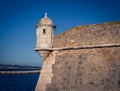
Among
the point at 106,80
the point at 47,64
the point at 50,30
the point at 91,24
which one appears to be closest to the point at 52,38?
the point at 50,30

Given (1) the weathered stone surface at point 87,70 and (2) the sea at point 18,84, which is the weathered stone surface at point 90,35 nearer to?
(1) the weathered stone surface at point 87,70

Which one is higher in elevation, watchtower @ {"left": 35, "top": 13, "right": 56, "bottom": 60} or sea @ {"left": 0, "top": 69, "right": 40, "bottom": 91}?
watchtower @ {"left": 35, "top": 13, "right": 56, "bottom": 60}

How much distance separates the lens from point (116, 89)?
8.12m

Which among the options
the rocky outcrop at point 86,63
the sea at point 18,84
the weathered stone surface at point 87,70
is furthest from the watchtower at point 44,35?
the sea at point 18,84

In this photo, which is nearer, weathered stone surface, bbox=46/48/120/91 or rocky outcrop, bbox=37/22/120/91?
weathered stone surface, bbox=46/48/120/91

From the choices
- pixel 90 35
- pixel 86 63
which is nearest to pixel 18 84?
pixel 86 63

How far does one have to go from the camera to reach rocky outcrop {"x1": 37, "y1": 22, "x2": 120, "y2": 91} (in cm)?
852

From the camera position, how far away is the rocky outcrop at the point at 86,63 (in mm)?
8523

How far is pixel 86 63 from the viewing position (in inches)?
362

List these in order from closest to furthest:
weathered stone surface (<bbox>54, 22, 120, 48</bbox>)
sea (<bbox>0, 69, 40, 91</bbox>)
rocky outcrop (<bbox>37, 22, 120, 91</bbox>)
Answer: rocky outcrop (<bbox>37, 22, 120, 91</bbox>) < weathered stone surface (<bbox>54, 22, 120, 48</bbox>) < sea (<bbox>0, 69, 40, 91</bbox>)

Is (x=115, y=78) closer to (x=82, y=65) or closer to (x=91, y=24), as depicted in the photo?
(x=82, y=65)

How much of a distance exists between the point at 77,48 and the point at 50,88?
216 centimetres

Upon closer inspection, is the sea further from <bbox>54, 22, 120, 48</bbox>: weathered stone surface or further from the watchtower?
<bbox>54, 22, 120, 48</bbox>: weathered stone surface

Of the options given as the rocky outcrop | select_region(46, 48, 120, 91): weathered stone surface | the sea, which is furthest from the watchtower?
the sea
